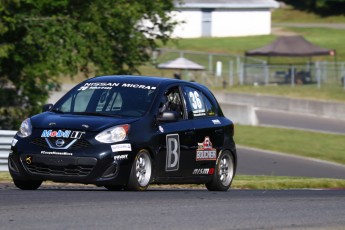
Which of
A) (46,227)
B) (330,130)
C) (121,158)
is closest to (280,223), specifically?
(46,227)

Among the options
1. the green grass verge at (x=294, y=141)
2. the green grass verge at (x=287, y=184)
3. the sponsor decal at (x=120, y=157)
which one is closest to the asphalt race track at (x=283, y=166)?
the green grass verge at (x=294, y=141)

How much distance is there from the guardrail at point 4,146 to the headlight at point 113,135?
24.4ft

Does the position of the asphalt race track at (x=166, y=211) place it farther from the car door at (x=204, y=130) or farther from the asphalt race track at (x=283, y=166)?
the asphalt race track at (x=283, y=166)

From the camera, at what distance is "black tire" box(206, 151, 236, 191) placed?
14312 millimetres

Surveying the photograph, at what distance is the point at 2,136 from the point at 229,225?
36.6 ft

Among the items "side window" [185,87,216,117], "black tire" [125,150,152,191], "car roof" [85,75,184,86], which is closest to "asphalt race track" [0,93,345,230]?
"black tire" [125,150,152,191]

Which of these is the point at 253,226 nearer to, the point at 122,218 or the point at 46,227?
the point at 122,218

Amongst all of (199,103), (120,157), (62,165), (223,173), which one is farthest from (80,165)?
(223,173)

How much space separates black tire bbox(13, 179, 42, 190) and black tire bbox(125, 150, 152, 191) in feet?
3.91

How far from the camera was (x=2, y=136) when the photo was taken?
1953cm

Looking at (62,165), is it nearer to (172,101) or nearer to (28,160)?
(28,160)

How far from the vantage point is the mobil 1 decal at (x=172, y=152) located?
13.0 m

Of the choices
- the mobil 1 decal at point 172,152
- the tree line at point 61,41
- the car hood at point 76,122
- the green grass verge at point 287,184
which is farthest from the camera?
the tree line at point 61,41

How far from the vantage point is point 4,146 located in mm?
19484
